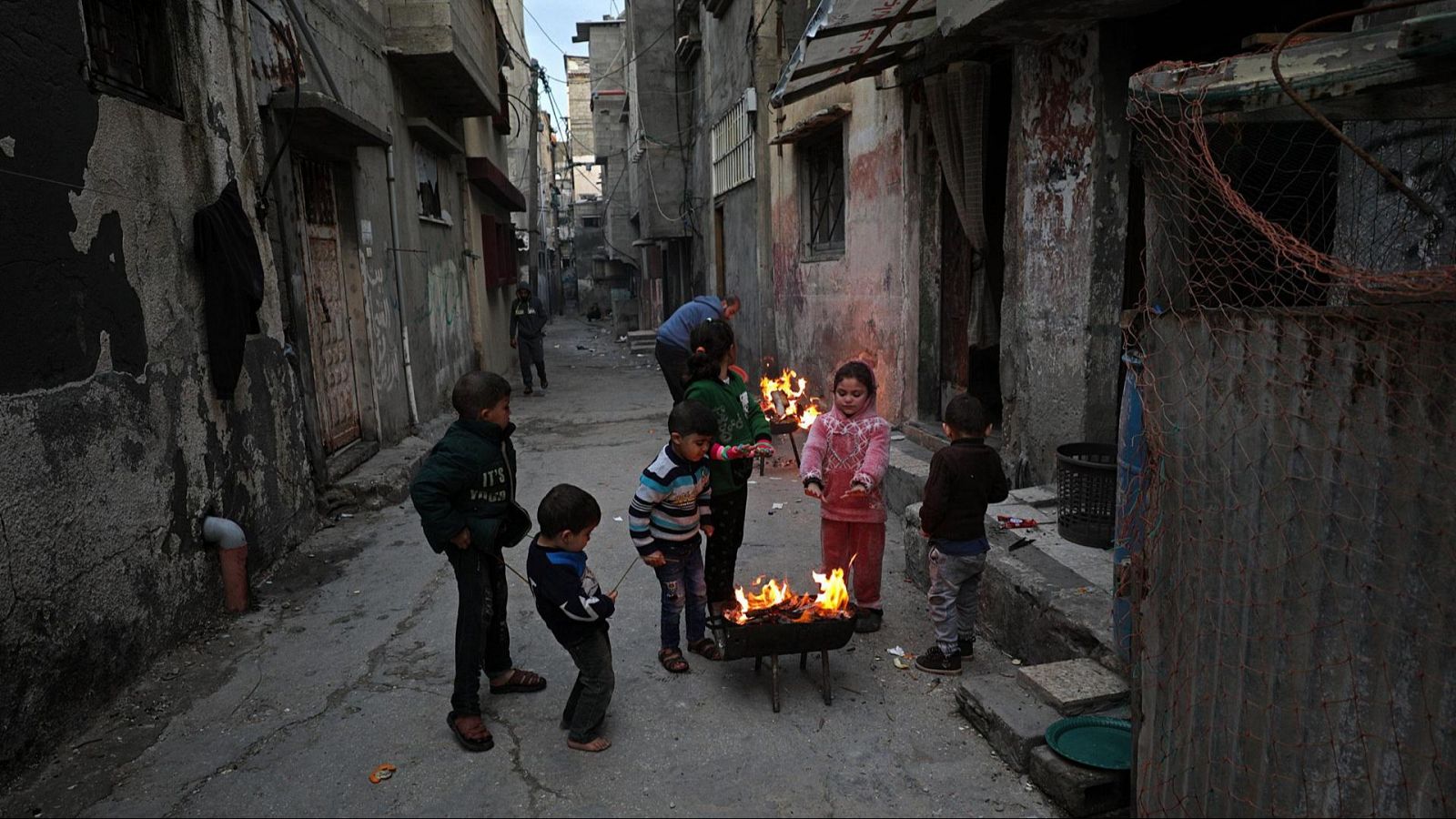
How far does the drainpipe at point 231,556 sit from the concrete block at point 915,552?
4.28 m

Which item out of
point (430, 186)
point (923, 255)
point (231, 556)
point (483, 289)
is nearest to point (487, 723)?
point (231, 556)

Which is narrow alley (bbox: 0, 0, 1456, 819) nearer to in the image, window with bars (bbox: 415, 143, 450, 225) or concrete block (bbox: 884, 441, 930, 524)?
concrete block (bbox: 884, 441, 930, 524)

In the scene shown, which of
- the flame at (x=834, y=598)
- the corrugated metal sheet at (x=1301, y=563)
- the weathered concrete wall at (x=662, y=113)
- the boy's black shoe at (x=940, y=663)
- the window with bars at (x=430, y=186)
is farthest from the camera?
the weathered concrete wall at (x=662, y=113)

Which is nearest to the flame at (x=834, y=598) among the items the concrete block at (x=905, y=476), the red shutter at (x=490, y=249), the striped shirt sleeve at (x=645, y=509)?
the striped shirt sleeve at (x=645, y=509)

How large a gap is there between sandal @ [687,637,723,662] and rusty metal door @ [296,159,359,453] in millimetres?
4637

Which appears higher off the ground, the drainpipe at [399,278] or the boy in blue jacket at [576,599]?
the drainpipe at [399,278]

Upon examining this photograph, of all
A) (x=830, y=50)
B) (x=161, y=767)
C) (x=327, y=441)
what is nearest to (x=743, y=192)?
(x=830, y=50)

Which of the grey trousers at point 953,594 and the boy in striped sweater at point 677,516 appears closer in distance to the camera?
the boy in striped sweater at point 677,516

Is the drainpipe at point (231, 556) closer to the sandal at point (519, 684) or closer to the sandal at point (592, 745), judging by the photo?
the sandal at point (519, 684)

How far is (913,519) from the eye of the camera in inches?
219

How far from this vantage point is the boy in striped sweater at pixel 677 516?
3.87 m

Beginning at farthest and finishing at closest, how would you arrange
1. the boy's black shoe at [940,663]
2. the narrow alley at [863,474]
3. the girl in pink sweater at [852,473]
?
the girl in pink sweater at [852,473], the boy's black shoe at [940,663], the narrow alley at [863,474]

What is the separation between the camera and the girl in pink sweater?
172 inches

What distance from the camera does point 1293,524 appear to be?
2.20 meters
